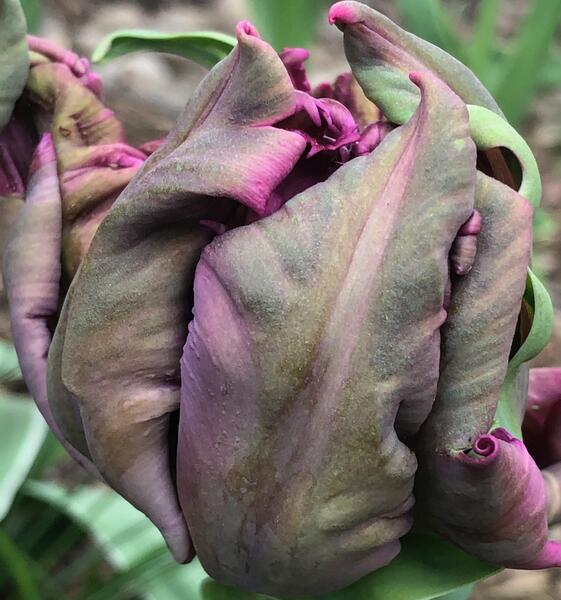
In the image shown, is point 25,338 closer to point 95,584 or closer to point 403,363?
point 403,363

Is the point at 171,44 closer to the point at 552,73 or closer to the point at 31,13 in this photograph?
the point at 31,13

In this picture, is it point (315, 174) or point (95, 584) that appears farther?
point (95, 584)

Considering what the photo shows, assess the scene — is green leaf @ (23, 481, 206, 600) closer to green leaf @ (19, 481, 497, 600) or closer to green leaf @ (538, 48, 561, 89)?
green leaf @ (19, 481, 497, 600)

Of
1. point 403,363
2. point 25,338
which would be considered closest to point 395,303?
point 403,363

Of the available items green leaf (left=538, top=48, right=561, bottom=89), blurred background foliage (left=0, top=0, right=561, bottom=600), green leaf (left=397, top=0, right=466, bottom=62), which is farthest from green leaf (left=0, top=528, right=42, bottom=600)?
green leaf (left=538, top=48, right=561, bottom=89)

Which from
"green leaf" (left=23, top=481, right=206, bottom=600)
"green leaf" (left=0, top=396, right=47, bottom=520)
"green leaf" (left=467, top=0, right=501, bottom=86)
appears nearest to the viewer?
"green leaf" (left=0, top=396, right=47, bottom=520)
